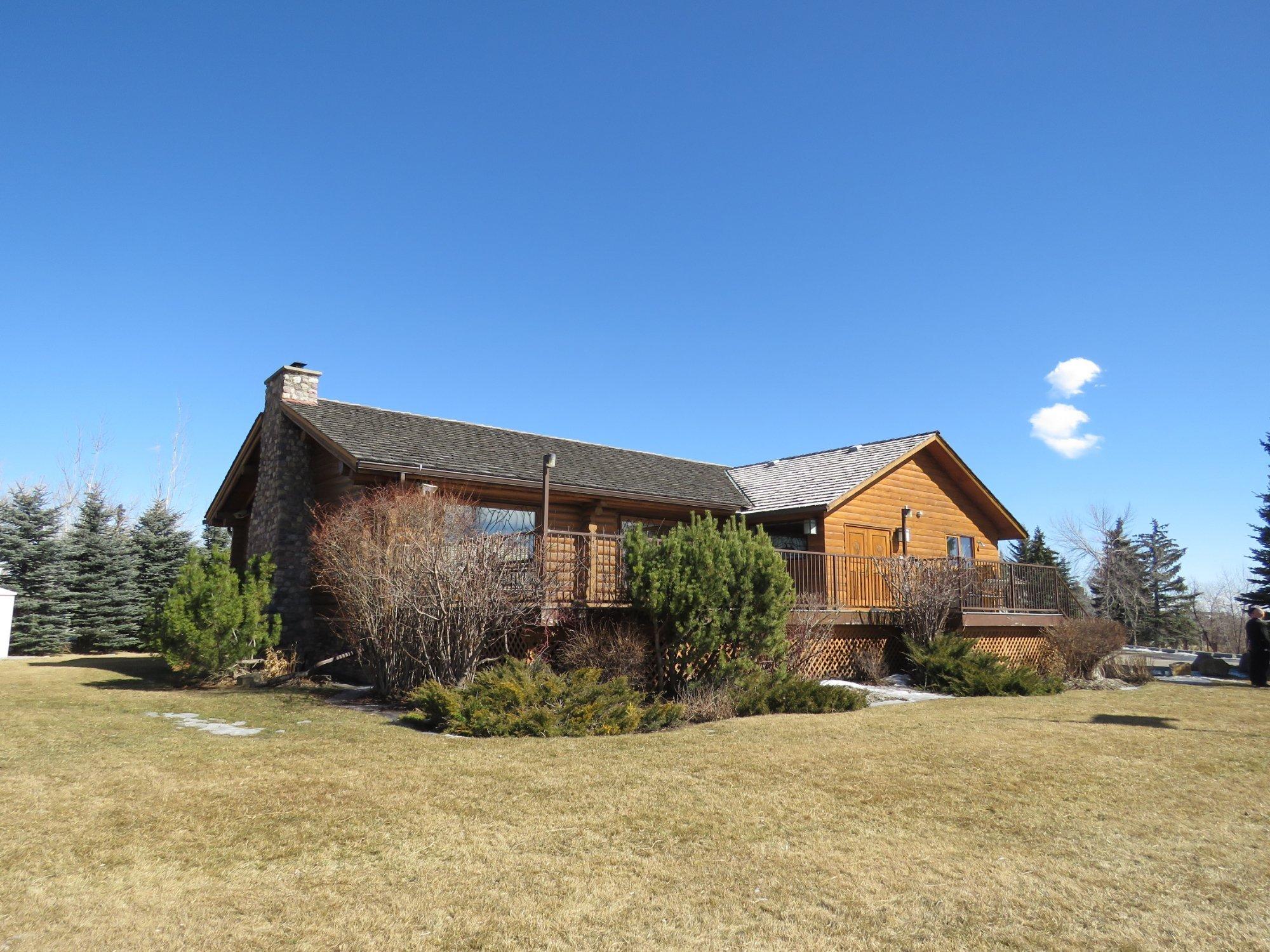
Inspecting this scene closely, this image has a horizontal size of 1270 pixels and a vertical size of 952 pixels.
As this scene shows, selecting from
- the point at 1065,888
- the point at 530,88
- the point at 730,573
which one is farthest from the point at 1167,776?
the point at 530,88

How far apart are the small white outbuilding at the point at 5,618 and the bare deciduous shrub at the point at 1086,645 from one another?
26.8m

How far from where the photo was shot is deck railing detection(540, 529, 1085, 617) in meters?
12.8

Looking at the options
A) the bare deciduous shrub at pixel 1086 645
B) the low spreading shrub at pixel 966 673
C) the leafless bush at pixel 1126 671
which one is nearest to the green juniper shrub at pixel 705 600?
the low spreading shrub at pixel 966 673

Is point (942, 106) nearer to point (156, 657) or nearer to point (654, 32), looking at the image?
point (654, 32)

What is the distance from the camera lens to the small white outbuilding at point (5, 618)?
21.1m

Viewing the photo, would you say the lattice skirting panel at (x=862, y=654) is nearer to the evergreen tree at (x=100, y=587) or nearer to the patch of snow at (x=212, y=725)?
the patch of snow at (x=212, y=725)

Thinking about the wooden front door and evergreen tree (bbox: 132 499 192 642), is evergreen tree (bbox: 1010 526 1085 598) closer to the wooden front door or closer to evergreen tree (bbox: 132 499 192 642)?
the wooden front door

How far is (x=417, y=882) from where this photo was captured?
4.43 metres

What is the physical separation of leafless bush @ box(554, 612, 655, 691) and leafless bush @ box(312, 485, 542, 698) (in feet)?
2.74

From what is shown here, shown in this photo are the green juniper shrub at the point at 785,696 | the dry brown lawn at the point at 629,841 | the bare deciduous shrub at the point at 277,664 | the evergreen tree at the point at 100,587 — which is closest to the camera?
the dry brown lawn at the point at 629,841

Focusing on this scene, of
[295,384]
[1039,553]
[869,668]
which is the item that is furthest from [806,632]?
[1039,553]

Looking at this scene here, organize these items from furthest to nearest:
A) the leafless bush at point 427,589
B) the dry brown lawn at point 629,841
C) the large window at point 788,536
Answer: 1. the large window at point 788,536
2. the leafless bush at point 427,589
3. the dry brown lawn at point 629,841

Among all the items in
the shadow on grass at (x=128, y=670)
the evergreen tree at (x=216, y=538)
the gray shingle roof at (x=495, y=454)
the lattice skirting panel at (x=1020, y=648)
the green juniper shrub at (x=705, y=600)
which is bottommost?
the shadow on grass at (x=128, y=670)

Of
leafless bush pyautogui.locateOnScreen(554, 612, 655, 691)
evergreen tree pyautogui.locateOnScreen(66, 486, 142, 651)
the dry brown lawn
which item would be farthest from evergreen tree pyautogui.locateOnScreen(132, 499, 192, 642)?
leafless bush pyautogui.locateOnScreen(554, 612, 655, 691)
